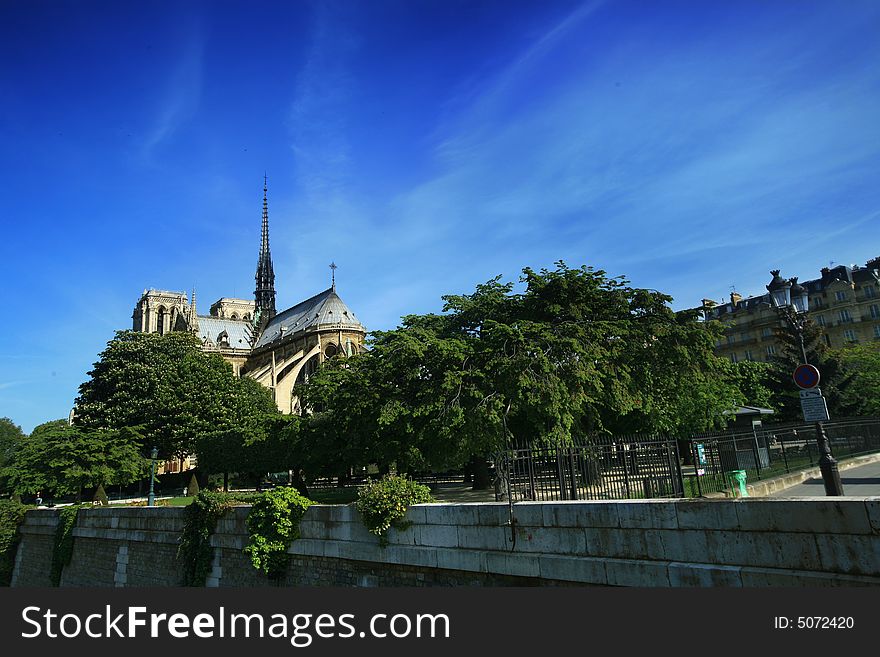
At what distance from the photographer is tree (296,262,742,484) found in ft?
58.9

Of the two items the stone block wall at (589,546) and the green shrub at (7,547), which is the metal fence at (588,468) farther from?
the green shrub at (7,547)

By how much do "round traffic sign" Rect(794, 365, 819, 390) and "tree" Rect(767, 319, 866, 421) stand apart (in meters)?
30.5

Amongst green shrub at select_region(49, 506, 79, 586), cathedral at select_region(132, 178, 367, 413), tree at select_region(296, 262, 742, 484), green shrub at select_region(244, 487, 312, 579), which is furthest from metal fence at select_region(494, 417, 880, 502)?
cathedral at select_region(132, 178, 367, 413)

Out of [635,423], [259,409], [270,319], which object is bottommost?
[635,423]

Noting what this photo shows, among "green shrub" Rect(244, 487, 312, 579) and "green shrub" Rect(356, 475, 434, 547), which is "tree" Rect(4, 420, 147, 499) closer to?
"green shrub" Rect(244, 487, 312, 579)

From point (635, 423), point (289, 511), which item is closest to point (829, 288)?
point (635, 423)

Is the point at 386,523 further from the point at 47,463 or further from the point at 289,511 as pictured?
the point at 47,463

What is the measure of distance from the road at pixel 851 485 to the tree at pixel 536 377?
494 cm

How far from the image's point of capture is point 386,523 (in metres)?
11.1

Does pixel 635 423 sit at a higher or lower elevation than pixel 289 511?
higher

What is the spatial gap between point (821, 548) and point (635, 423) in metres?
21.5

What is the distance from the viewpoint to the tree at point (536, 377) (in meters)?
18.0

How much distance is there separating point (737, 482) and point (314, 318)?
7815 centimetres

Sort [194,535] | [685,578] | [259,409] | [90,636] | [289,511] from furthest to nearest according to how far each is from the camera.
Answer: [259,409] → [194,535] → [289,511] → [90,636] → [685,578]
